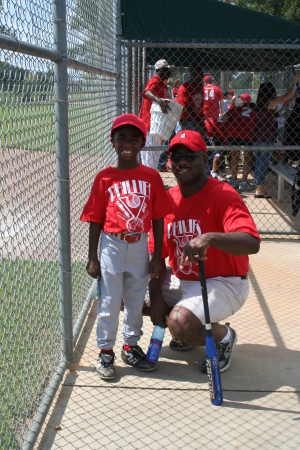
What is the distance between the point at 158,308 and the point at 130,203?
2.25ft

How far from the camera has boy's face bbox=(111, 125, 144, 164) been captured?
311 cm

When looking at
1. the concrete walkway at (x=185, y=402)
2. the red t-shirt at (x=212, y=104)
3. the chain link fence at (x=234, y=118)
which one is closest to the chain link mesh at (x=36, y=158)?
the concrete walkway at (x=185, y=402)

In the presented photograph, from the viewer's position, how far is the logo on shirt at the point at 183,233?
3.18 meters

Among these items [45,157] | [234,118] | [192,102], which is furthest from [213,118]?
[45,157]

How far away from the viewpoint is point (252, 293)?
461 cm

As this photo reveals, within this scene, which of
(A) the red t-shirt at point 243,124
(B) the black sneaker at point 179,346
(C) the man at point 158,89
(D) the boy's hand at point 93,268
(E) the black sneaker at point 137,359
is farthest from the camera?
(A) the red t-shirt at point 243,124

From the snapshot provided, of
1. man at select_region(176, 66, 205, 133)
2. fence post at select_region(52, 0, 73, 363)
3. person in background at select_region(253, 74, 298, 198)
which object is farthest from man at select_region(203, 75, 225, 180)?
fence post at select_region(52, 0, 73, 363)

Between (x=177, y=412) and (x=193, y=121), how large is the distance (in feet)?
19.2

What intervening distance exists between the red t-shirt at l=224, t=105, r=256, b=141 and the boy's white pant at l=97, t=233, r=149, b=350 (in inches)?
228

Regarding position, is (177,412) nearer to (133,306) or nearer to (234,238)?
(133,306)

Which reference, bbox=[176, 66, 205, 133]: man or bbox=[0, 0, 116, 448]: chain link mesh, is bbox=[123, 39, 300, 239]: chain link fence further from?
bbox=[0, 0, 116, 448]: chain link mesh

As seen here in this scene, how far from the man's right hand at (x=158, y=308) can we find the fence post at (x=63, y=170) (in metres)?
0.52

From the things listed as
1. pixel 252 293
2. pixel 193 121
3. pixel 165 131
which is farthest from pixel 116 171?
pixel 193 121

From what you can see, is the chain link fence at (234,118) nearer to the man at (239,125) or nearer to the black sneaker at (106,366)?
the man at (239,125)
